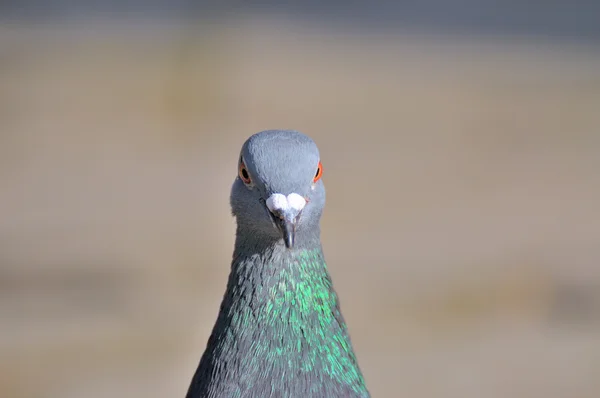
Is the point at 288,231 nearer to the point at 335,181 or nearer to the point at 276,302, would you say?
the point at 276,302

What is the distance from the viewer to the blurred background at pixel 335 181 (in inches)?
197

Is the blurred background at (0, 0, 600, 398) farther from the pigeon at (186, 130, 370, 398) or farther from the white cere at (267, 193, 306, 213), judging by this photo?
the white cere at (267, 193, 306, 213)

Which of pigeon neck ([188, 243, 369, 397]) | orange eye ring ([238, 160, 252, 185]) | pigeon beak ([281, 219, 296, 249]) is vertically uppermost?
orange eye ring ([238, 160, 252, 185])

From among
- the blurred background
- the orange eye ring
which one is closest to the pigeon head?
the orange eye ring

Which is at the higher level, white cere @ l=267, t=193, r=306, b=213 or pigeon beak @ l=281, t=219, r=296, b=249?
white cere @ l=267, t=193, r=306, b=213

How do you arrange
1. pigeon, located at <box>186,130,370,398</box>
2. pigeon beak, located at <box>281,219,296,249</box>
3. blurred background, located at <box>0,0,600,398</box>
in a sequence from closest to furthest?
pigeon beak, located at <box>281,219,296,249</box> → pigeon, located at <box>186,130,370,398</box> → blurred background, located at <box>0,0,600,398</box>

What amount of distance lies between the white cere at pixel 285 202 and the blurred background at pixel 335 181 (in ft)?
8.65

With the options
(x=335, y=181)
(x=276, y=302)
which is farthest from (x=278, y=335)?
(x=335, y=181)

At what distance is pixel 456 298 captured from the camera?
537 centimetres

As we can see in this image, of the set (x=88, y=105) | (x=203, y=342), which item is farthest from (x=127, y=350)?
(x=88, y=105)

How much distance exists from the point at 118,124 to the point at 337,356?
499 centimetres

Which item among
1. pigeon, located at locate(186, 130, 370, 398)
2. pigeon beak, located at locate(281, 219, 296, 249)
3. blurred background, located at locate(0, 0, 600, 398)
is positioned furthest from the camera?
blurred background, located at locate(0, 0, 600, 398)

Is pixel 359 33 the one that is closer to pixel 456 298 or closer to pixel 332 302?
pixel 456 298

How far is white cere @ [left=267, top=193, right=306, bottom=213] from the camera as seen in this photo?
85.6 inches
